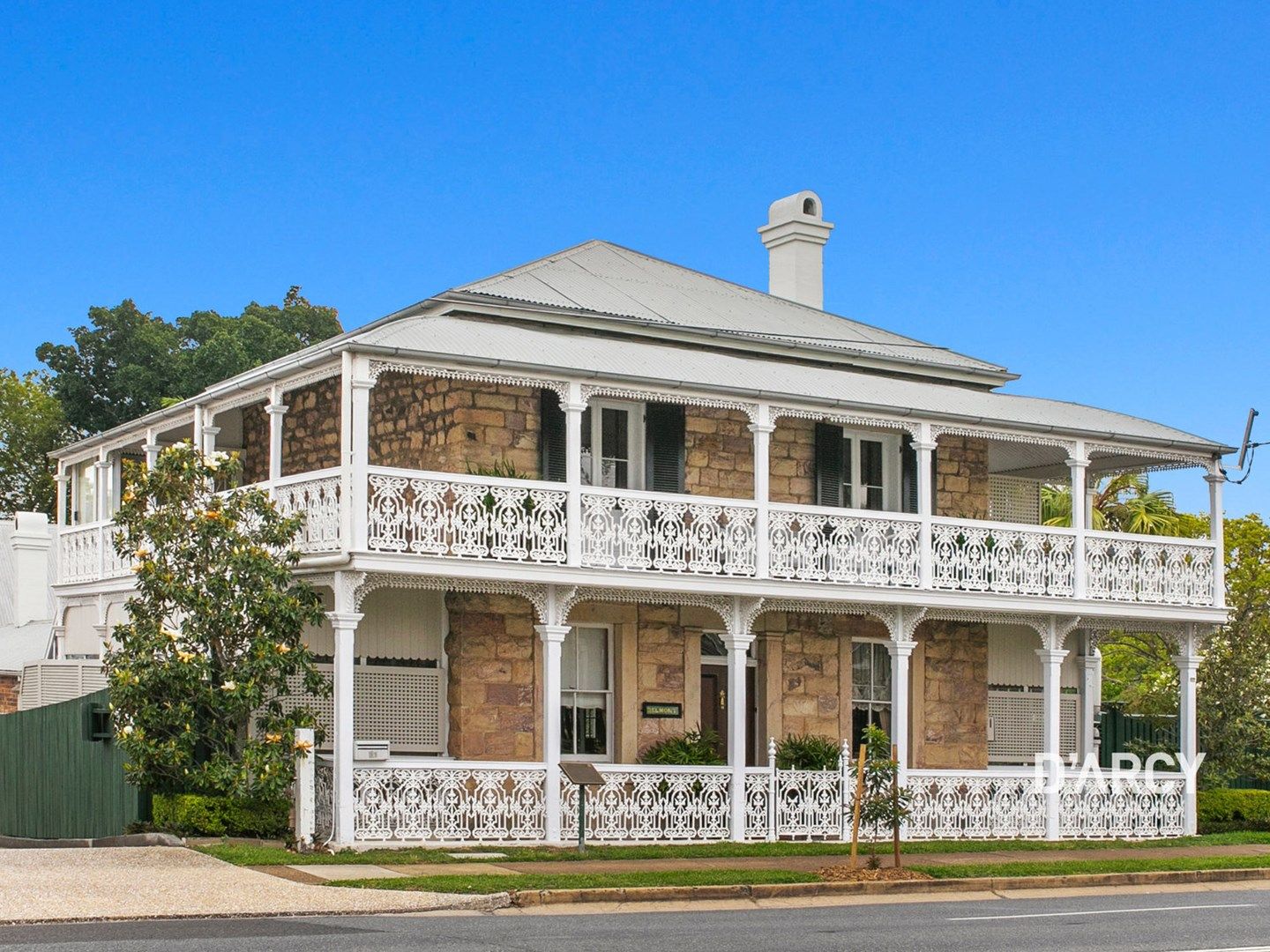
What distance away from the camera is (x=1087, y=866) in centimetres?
2120

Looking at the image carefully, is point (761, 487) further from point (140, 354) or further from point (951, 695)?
point (140, 354)

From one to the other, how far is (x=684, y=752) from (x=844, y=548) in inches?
129

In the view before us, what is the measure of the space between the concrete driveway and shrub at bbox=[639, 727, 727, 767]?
6.85 metres

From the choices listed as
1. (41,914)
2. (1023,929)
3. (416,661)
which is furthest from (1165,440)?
(41,914)

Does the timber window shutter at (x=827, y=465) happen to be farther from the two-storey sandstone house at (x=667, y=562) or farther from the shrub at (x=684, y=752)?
the shrub at (x=684, y=752)

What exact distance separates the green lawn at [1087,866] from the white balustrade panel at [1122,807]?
2540 millimetres

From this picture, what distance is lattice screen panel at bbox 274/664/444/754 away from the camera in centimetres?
2262

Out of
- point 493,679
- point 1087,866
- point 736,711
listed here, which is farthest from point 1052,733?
point 493,679

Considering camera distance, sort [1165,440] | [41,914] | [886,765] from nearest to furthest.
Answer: [41,914] → [886,765] → [1165,440]

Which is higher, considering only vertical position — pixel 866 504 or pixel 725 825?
pixel 866 504

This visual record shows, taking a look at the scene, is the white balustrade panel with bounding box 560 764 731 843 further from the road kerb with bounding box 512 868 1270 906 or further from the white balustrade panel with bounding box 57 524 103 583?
the white balustrade panel with bounding box 57 524 103 583

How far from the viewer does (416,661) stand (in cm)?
2303

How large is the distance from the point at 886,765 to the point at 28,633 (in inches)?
777

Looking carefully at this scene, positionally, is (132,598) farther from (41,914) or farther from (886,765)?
(886,765)
